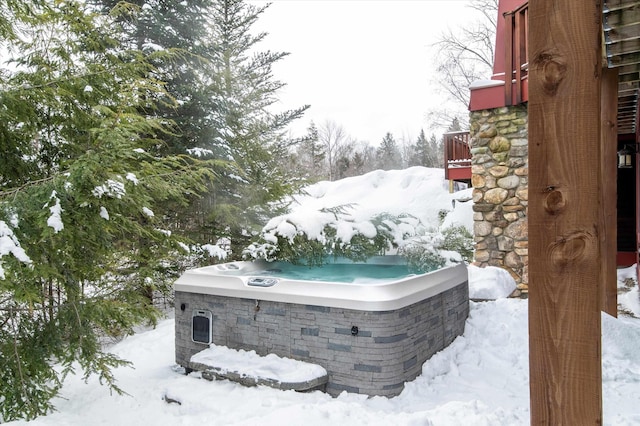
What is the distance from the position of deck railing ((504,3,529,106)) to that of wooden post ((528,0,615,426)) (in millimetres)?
4451

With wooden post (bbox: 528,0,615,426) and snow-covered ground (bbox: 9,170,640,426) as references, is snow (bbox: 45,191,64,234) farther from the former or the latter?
wooden post (bbox: 528,0,615,426)

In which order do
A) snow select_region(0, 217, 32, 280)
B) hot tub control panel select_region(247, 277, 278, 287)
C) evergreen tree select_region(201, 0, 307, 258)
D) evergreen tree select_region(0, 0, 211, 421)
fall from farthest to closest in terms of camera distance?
evergreen tree select_region(201, 0, 307, 258)
hot tub control panel select_region(247, 277, 278, 287)
evergreen tree select_region(0, 0, 211, 421)
snow select_region(0, 217, 32, 280)

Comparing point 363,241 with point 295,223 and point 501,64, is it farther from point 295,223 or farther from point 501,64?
point 501,64

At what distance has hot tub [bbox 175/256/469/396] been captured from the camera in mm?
3123

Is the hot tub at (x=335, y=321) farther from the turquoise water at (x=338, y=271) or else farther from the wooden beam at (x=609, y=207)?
the wooden beam at (x=609, y=207)

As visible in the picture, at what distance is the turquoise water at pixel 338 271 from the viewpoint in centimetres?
440

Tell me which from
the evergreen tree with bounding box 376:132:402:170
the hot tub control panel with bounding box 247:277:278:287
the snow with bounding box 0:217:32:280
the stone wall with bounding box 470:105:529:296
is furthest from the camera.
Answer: the evergreen tree with bounding box 376:132:402:170

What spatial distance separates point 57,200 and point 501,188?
4918mm

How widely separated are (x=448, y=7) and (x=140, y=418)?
595 inches

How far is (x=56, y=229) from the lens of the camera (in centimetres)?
261

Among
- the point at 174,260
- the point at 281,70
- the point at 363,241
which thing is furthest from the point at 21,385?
the point at 281,70

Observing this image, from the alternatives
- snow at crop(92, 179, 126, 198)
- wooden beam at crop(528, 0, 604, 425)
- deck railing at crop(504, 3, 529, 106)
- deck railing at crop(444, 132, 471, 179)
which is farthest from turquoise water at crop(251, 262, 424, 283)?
deck railing at crop(444, 132, 471, 179)

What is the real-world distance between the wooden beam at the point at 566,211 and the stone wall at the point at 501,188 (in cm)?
452

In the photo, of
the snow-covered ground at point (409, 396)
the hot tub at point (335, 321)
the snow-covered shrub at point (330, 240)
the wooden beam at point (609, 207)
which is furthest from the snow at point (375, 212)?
the wooden beam at point (609, 207)
